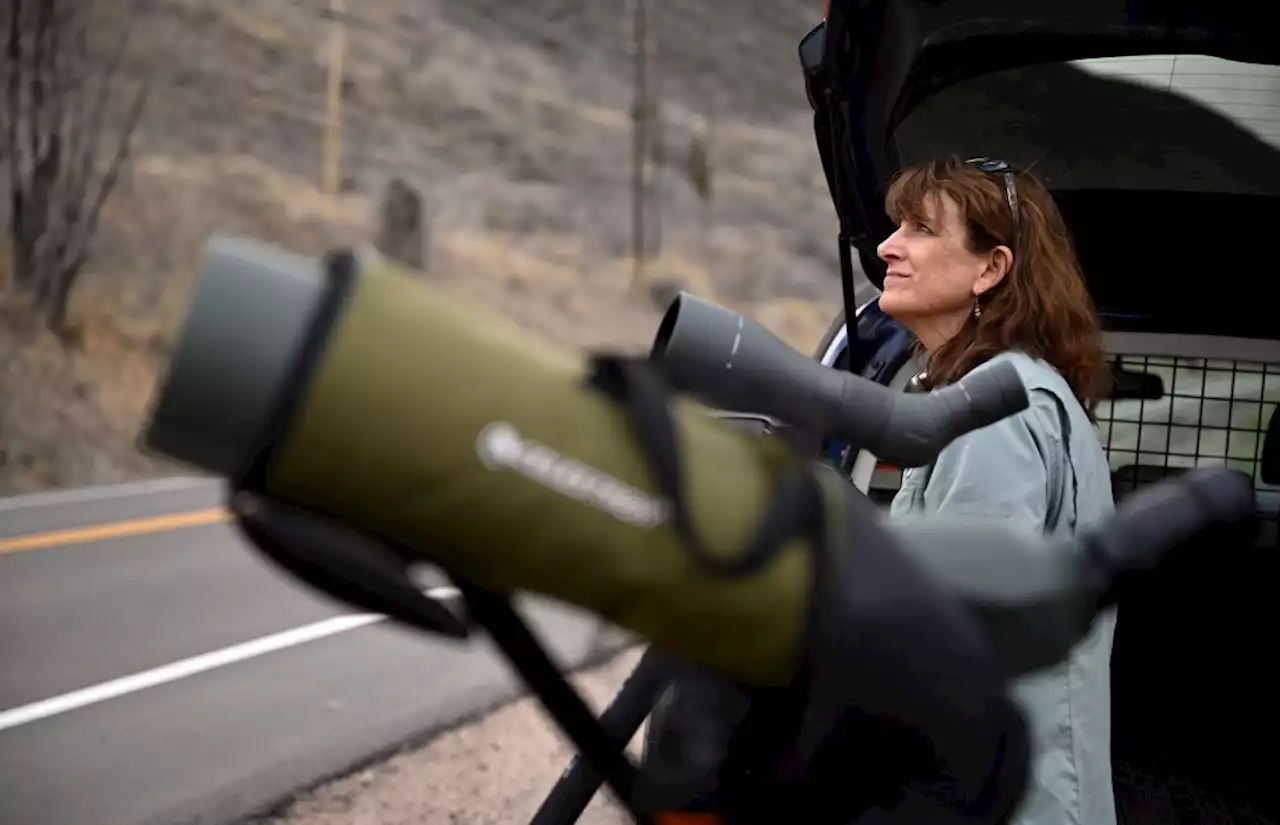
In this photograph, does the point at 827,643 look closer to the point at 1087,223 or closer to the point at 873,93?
the point at 873,93

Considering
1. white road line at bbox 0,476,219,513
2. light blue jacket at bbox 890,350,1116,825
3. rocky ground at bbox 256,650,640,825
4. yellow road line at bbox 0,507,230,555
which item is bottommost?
white road line at bbox 0,476,219,513

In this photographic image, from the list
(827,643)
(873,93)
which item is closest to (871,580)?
(827,643)

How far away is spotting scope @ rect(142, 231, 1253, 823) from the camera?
77 centimetres

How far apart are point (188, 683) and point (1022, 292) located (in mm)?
4281

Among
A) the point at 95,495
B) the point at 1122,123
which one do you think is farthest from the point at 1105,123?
the point at 95,495

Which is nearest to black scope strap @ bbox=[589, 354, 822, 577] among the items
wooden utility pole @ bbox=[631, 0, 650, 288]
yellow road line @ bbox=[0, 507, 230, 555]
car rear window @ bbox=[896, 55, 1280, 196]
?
car rear window @ bbox=[896, 55, 1280, 196]

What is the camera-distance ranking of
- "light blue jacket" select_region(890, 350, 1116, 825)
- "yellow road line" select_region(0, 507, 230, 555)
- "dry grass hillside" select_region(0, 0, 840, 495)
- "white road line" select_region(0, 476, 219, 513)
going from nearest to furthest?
"light blue jacket" select_region(890, 350, 1116, 825), "yellow road line" select_region(0, 507, 230, 555), "white road line" select_region(0, 476, 219, 513), "dry grass hillside" select_region(0, 0, 840, 495)

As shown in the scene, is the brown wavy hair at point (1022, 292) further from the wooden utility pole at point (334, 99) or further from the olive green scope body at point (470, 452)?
the wooden utility pole at point (334, 99)

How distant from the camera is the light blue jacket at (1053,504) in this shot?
174 cm

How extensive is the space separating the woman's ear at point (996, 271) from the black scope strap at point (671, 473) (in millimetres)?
1282

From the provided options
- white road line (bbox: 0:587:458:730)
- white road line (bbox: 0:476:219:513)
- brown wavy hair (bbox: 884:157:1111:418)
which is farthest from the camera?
white road line (bbox: 0:476:219:513)

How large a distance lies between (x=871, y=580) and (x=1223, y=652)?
3.15 m

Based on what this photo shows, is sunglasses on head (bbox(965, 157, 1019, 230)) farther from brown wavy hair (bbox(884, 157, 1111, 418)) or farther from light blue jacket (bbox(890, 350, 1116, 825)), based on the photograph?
light blue jacket (bbox(890, 350, 1116, 825))

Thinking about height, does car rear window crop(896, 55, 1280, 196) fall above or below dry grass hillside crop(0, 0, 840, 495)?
above
